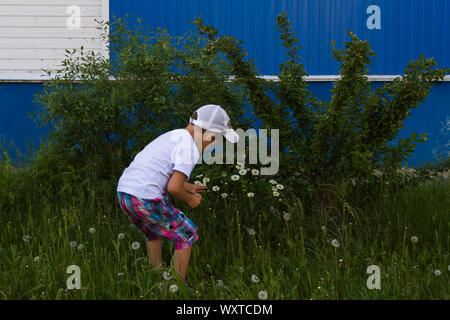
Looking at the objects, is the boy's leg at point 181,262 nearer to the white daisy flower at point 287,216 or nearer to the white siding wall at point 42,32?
the white daisy flower at point 287,216

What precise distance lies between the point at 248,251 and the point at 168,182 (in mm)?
920

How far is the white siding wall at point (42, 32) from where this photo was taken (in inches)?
288

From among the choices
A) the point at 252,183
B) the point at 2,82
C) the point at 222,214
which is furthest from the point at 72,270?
the point at 2,82

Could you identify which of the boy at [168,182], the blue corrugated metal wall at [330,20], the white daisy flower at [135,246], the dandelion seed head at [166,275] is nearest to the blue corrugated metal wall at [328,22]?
the blue corrugated metal wall at [330,20]

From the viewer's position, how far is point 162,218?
2.99m

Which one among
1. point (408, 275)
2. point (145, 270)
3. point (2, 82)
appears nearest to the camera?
point (408, 275)

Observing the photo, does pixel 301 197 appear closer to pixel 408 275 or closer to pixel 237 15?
pixel 408 275

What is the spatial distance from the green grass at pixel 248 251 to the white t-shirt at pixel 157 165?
0.40 metres

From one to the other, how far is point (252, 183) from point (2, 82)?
489cm

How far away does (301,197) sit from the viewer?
12.9 feet

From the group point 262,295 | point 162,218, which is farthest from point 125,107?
point 262,295

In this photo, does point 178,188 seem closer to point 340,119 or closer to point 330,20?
point 340,119
